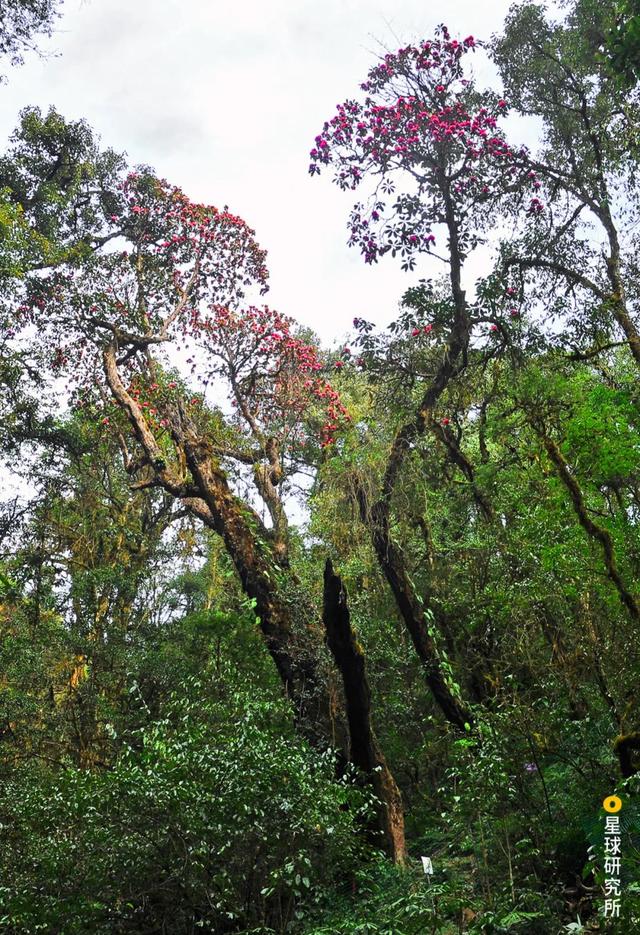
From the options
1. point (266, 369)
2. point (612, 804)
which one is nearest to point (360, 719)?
point (612, 804)

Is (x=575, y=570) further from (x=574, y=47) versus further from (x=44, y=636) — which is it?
(x=44, y=636)

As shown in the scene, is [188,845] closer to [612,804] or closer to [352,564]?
[612,804]

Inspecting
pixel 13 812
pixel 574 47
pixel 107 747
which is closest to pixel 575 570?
pixel 13 812

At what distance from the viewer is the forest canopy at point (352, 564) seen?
5.16 m

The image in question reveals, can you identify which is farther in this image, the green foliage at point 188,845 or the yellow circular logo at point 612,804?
the green foliage at point 188,845

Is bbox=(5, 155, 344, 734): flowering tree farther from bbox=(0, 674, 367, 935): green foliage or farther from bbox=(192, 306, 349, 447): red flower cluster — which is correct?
bbox=(0, 674, 367, 935): green foliage

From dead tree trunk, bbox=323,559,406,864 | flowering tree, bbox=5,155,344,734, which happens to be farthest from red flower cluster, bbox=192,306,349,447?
dead tree trunk, bbox=323,559,406,864

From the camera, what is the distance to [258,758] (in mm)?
5156

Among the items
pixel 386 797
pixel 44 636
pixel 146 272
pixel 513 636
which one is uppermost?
pixel 146 272

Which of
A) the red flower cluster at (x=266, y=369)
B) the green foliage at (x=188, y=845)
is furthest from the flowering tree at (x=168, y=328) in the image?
the green foliage at (x=188, y=845)

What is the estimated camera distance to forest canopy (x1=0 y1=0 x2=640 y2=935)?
16.9 ft

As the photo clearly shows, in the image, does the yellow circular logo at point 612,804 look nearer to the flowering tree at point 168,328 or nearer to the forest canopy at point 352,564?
the forest canopy at point 352,564

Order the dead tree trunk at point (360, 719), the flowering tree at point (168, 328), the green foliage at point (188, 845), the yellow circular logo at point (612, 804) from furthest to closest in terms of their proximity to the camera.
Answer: the flowering tree at point (168, 328) < the dead tree trunk at point (360, 719) < the green foliage at point (188, 845) < the yellow circular logo at point (612, 804)

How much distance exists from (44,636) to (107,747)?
207 cm
